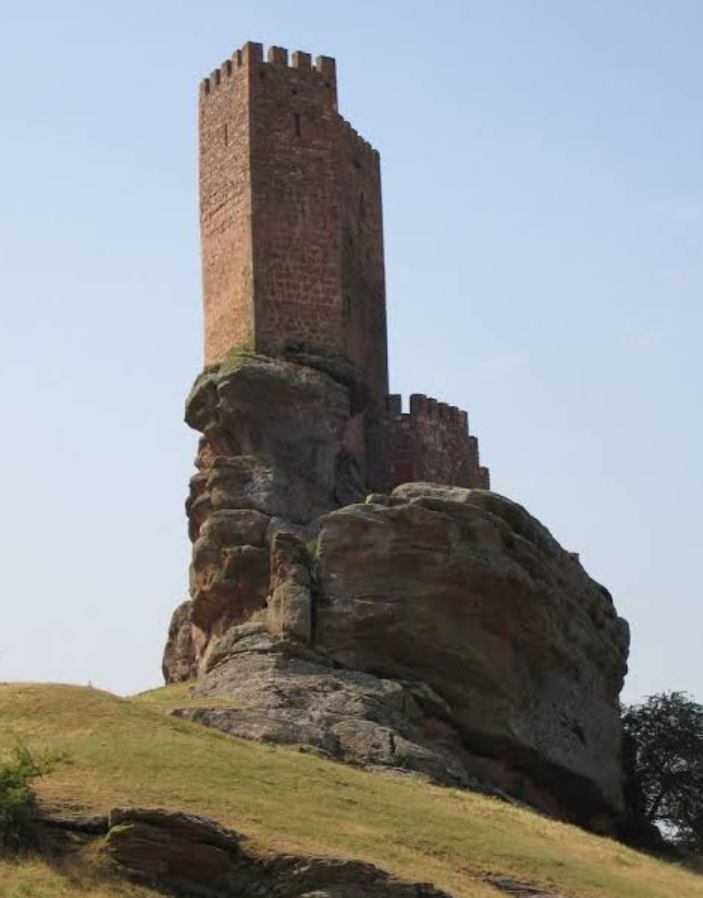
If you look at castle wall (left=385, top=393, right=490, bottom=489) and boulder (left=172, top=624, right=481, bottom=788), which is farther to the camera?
castle wall (left=385, top=393, right=490, bottom=489)

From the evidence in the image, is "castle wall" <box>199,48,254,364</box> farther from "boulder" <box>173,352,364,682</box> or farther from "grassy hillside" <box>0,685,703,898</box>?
"grassy hillside" <box>0,685,703,898</box>

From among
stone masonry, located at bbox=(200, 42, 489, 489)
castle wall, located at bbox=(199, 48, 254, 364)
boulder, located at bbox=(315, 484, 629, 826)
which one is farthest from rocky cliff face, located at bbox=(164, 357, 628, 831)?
castle wall, located at bbox=(199, 48, 254, 364)

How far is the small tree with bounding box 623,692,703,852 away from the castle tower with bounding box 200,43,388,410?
1192 centimetres

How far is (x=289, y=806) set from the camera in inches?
1597

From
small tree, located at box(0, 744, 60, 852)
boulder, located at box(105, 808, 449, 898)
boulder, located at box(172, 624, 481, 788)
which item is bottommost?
boulder, located at box(105, 808, 449, 898)

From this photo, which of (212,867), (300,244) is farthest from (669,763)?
(212,867)

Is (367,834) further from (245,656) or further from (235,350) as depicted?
(235,350)

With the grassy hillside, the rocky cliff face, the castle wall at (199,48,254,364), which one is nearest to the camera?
the grassy hillside

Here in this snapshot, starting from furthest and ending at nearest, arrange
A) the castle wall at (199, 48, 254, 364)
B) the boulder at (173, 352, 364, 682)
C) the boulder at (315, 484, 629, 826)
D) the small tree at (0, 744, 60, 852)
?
1. the castle wall at (199, 48, 254, 364)
2. the boulder at (173, 352, 364, 682)
3. the boulder at (315, 484, 629, 826)
4. the small tree at (0, 744, 60, 852)

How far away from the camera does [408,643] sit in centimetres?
5291

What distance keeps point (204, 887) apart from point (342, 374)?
25.4 meters

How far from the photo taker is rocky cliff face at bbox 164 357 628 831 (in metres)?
50.8

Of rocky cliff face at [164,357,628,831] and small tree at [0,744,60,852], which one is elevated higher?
rocky cliff face at [164,357,628,831]

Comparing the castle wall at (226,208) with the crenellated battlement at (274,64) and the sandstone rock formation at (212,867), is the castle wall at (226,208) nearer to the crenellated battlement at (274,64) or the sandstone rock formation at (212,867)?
the crenellated battlement at (274,64)
